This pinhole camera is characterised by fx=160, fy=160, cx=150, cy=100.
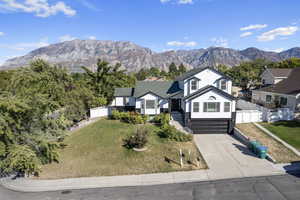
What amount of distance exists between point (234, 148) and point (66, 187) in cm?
1360

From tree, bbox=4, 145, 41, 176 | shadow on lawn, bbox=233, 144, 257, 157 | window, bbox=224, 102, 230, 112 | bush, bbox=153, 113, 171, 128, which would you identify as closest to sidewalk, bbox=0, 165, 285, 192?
tree, bbox=4, 145, 41, 176

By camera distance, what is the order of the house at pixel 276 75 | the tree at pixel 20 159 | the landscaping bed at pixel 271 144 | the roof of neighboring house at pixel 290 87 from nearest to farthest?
the tree at pixel 20 159 → the landscaping bed at pixel 271 144 → the roof of neighboring house at pixel 290 87 → the house at pixel 276 75

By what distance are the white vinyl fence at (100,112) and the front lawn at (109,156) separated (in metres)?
6.81

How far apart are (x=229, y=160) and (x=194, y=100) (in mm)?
7387

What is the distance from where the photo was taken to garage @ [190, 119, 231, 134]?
59.8 ft

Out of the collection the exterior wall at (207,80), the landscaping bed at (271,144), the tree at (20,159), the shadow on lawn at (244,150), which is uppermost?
the exterior wall at (207,80)

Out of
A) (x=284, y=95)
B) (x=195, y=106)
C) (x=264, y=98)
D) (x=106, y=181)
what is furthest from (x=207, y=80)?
(x=106, y=181)

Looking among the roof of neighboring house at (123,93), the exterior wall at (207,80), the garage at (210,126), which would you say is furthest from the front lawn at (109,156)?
the roof of neighboring house at (123,93)

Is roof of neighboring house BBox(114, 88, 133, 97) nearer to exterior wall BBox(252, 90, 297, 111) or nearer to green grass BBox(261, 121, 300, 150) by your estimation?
green grass BBox(261, 121, 300, 150)

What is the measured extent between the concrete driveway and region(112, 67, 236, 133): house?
2.08 meters

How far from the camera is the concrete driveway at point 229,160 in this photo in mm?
10617

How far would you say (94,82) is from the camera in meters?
32.0

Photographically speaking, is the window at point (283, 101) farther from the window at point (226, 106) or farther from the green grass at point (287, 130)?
the window at point (226, 106)

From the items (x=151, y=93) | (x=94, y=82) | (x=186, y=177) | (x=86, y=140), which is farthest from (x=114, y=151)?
(x=94, y=82)
